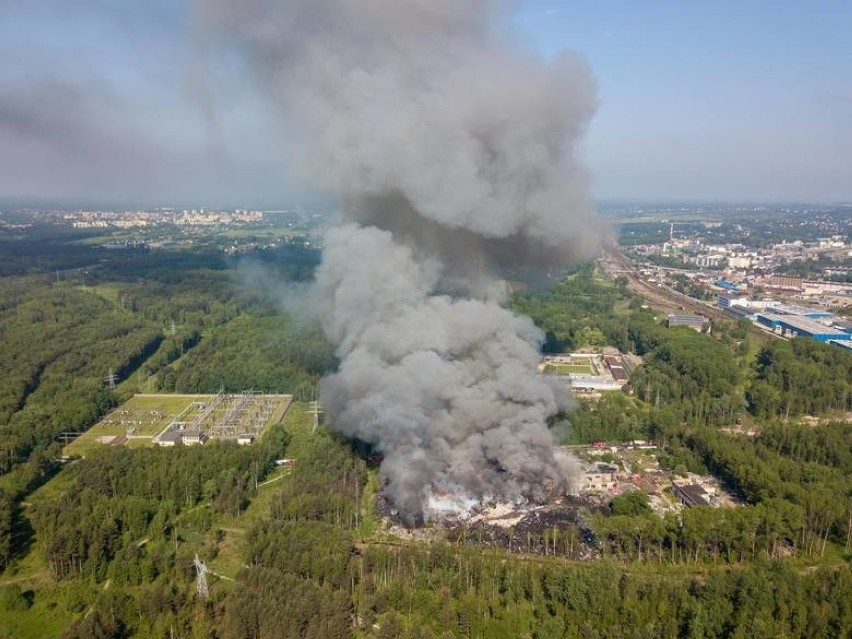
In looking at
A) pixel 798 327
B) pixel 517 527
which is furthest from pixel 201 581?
pixel 798 327

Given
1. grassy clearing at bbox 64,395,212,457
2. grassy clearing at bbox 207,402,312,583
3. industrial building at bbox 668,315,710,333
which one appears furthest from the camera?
industrial building at bbox 668,315,710,333

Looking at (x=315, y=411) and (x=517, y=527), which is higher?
(x=517, y=527)

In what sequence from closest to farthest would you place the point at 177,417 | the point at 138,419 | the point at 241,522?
the point at 241,522 < the point at 138,419 < the point at 177,417

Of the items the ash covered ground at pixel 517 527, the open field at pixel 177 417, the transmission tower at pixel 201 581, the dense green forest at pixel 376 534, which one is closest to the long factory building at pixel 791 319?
the dense green forest at pixel 376 534

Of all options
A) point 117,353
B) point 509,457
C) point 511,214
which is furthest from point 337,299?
point 117,353

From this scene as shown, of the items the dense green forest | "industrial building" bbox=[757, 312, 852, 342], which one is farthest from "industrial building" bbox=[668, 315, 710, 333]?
the dense green forest

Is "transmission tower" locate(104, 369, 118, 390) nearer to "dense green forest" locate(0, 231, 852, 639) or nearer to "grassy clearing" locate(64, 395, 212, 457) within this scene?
"dense green forest" locate(0, 231, 852, 639)

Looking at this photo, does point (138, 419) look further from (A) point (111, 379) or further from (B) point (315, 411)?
(B) point (315, 411)
